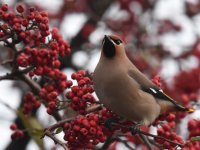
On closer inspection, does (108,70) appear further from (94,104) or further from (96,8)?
(96,8)

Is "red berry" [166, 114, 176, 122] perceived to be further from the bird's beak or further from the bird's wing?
the bird's beak

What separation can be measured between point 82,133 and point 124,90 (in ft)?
2.48

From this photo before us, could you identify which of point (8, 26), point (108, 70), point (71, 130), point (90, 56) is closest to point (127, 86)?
point (108, 70)

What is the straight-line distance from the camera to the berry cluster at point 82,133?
3775mm

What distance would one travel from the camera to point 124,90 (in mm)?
4383

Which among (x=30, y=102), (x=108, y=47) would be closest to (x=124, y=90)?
(x=108, y=47)

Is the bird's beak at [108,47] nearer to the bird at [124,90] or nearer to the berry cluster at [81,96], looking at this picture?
the bird at [124,90]

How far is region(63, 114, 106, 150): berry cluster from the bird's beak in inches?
30.7

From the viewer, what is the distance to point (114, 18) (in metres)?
7.68

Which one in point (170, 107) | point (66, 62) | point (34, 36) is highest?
point (34, 36)

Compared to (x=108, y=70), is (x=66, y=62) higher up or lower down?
lower down

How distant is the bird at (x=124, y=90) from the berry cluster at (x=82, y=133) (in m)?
0.42

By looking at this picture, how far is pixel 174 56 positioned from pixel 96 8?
1.21 metres

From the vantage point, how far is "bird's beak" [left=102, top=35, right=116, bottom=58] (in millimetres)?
4430
